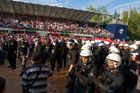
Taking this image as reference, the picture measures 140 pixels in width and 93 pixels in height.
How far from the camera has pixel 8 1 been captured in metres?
61.8

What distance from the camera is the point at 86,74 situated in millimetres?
7363

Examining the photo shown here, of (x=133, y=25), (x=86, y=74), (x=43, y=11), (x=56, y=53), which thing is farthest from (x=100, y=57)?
(x=133, y=25)

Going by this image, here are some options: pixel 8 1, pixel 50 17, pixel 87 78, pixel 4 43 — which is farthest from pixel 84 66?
pixel 50 17

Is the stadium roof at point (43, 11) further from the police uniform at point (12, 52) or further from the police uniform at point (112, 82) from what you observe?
the police uniform at point (112, 82)

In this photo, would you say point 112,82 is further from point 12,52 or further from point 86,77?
point 12,52

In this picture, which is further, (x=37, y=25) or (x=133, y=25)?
(x=133, y=25)

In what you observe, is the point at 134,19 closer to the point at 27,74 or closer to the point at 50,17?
the point at 50,17

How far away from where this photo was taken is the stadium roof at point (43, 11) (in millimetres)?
62250

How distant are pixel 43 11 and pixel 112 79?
205ft

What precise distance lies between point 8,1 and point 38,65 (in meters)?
56.2

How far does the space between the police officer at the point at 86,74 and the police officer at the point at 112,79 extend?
1.46ft

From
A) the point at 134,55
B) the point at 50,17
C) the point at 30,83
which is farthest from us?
the point at 50,17

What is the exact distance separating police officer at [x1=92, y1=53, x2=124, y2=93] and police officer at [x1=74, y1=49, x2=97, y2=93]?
0.45m

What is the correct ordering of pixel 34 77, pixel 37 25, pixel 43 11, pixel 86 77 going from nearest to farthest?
pixel 34 77, pixel 86 77, pixel 37 25, pixel 43 11
